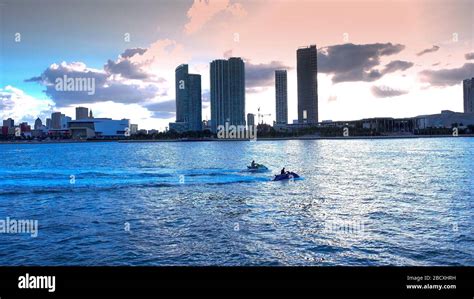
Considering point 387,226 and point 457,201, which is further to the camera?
point 457,201

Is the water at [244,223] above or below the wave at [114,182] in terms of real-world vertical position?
below

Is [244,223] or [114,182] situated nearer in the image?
[244,223]

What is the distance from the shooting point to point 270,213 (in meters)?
34.0

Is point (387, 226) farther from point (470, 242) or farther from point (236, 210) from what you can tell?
point (236, 210)

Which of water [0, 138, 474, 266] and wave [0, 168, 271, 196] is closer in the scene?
water [0, 138, 474, 266]

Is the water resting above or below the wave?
below

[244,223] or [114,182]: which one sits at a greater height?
[114,182]

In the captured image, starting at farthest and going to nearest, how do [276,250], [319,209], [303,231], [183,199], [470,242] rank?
[183,199]
[319,209]
[303,231]
[470,242]
[276,250]

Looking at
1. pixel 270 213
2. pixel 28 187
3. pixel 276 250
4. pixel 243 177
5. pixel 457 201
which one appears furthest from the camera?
pixel 243 177

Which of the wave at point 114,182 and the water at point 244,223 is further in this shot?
the wave at point 114,182
